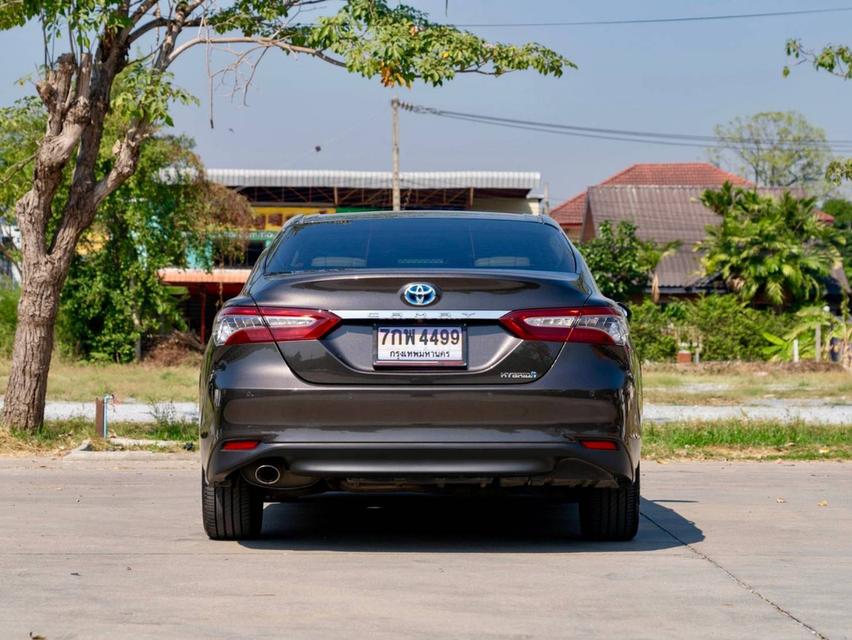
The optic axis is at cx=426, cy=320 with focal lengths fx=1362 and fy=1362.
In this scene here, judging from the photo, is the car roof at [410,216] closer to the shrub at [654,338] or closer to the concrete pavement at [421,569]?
the concrete pavement at [421,569]

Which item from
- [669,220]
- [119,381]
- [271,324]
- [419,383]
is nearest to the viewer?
[419,383]

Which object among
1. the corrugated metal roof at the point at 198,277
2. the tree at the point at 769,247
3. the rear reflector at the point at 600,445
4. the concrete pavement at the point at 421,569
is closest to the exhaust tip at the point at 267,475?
the concrete pavement at the point at 421,569

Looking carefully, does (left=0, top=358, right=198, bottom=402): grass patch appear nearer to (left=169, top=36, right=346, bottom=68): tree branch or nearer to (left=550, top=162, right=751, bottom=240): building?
(left=169, top=36, right=346, bottom=68): tree branch

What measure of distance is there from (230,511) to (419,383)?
Result: 139 centimetres

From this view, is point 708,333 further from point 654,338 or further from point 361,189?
point 361,189

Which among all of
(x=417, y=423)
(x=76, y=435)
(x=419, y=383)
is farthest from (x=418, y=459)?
(x=76, y=435)

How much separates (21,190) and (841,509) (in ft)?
69.3

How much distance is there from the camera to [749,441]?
503 inches

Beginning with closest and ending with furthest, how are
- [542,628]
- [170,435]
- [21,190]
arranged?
[542,628] < [170,435] < [21,190]

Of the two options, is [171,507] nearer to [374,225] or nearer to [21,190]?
[374,225]

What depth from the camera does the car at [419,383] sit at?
600 cm

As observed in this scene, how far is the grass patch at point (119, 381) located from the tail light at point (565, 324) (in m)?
12.6

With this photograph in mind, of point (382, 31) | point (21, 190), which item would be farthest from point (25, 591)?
point (21, 190)

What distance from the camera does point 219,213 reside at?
115 ft
